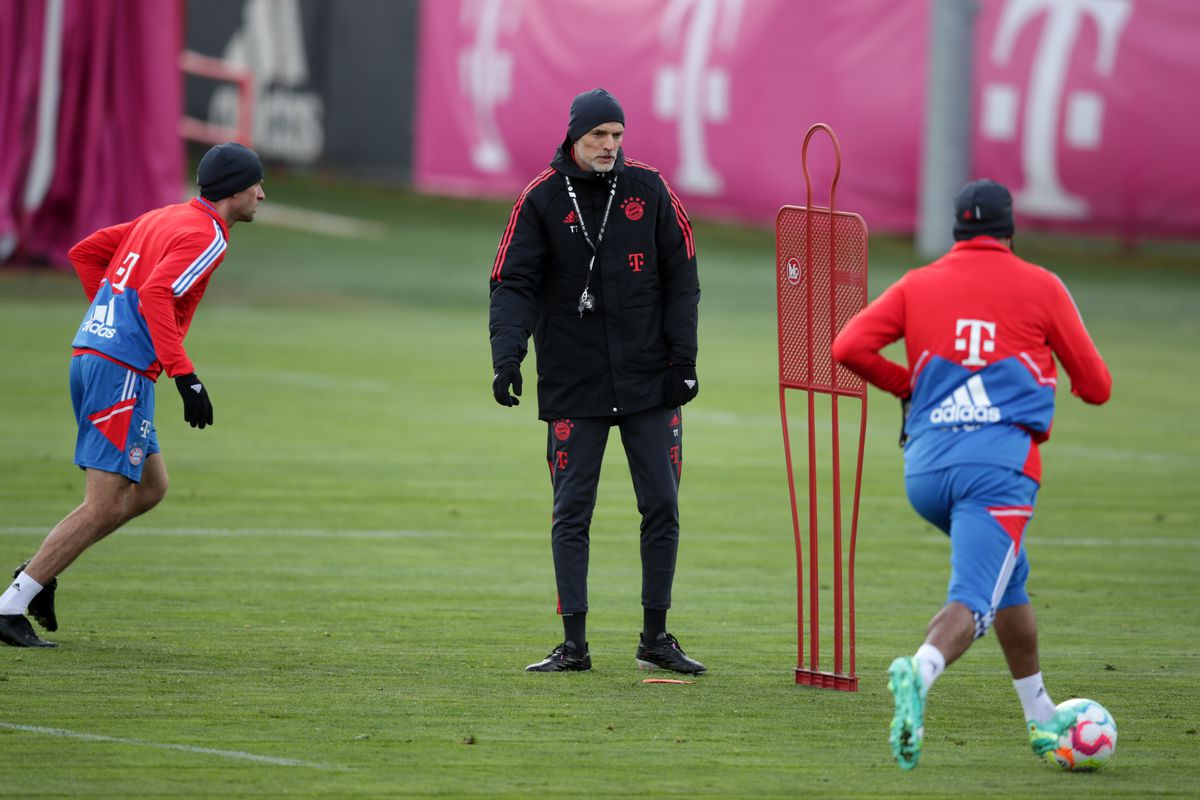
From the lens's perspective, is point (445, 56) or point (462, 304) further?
point (445, 56)

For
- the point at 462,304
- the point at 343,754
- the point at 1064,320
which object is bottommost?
the point at 462,304

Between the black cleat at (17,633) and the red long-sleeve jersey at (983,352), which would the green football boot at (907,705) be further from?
the black cleat at (17,633)

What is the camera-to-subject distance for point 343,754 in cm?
647

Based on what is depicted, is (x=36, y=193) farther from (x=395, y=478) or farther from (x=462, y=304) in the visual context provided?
(x=395, y=478)

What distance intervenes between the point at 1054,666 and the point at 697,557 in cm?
301

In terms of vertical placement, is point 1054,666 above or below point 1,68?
below

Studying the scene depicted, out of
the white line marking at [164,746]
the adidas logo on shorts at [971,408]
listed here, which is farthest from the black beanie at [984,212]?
the white line marking at [164,746]

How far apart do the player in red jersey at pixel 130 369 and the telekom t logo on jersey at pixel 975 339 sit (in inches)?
124

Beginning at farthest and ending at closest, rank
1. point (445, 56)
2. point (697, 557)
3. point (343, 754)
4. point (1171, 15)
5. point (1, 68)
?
point (445, 56)
point (1171, 15)
point (1, 68)
point (697, 557)
point (343, 754)

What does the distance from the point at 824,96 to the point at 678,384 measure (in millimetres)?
22232

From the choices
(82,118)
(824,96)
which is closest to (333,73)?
(824,96)

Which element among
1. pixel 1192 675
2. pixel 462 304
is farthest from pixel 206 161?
pixel 462 304

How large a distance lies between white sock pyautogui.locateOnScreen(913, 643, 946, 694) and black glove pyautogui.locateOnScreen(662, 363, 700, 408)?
2086mm

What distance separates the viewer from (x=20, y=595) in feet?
26.1
